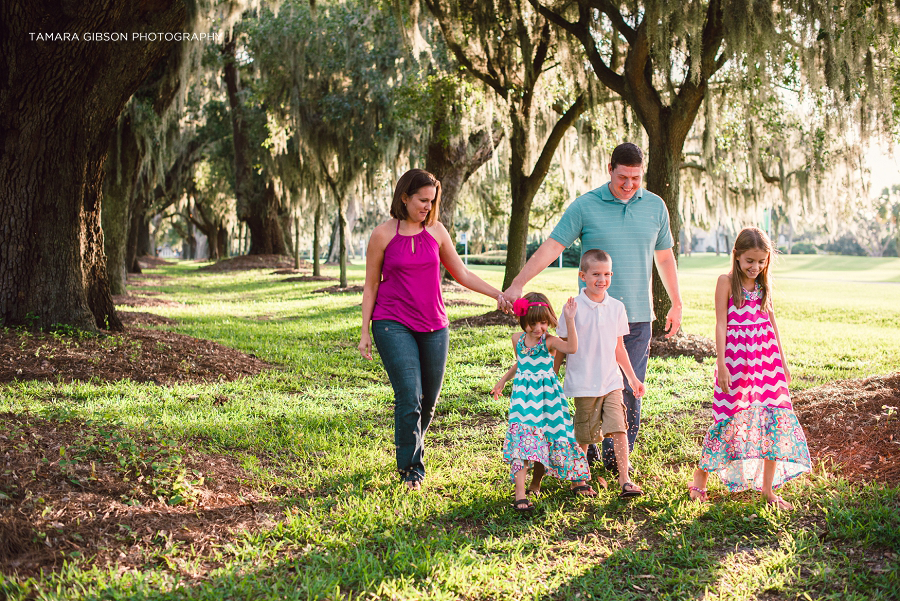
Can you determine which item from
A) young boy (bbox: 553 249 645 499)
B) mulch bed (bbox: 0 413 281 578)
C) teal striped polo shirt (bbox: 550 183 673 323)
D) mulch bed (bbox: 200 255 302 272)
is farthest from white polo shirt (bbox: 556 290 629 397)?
mulch bed (bbox: 200 255 302 272)

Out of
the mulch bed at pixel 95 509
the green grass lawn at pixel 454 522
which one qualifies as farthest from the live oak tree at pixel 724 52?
the mulch bed at pixel 95 509

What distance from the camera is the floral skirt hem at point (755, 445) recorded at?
3742mm

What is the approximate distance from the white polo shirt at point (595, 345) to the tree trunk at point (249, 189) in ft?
63.7

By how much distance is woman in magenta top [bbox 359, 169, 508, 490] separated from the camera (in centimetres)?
407

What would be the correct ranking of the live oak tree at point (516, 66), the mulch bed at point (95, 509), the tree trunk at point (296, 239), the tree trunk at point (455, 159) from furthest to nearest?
the tree trunk at point (296, 239) < the tree trunk at point (455, 159) < the live oak tree at point (516, 66) < the mulch bed at point (95, 509)

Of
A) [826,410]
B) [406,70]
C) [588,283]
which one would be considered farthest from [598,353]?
[406,70]

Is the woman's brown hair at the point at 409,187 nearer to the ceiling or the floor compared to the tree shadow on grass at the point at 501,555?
nearer to the ceiling

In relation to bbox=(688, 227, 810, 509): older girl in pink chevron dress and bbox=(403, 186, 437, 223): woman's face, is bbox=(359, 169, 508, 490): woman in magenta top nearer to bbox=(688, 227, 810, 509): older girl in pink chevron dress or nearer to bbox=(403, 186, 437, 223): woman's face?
bbox=(403, 186, 437, 223): woman's face

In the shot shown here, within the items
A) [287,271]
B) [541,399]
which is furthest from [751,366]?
[287,271]

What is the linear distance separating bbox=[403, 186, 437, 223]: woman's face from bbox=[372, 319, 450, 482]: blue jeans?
0.64 metres

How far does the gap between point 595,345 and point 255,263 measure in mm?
26597

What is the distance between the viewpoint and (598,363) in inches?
157

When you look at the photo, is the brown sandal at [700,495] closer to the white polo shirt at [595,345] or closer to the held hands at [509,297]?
the white polo shirt at [595,345]

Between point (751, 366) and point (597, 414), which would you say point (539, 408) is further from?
point (751, 366)
